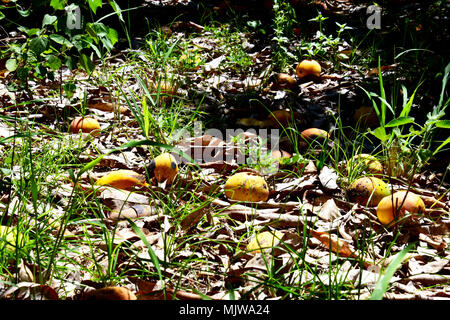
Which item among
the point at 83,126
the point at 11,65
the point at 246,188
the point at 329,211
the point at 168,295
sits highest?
the point at 11,65

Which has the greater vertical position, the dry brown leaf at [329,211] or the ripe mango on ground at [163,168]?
the ripe mango on ground at [163,168]

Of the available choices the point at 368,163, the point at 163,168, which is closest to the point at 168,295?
the point at 163,168

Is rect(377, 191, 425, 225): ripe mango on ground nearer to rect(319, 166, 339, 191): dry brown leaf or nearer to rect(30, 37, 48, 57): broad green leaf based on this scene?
rect(319, 166, 339, 191): dry brown leaf

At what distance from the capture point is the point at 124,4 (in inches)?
203

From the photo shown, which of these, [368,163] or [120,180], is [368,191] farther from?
[120,180]

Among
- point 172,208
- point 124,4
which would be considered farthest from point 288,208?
point 124,4

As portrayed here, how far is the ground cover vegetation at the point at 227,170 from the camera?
171cm

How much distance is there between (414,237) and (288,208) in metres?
0.61

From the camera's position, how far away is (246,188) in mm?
2330

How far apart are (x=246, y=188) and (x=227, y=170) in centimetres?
47

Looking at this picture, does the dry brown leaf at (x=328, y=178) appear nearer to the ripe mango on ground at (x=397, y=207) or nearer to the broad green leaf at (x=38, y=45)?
the ripe mango on ground at (x=397, y=207)

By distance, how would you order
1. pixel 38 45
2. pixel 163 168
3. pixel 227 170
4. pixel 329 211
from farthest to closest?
pixel 227 170 → pixel 38 45 → pixel 163 168 → pixel 329 211

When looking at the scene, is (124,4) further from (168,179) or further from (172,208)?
(172,208)

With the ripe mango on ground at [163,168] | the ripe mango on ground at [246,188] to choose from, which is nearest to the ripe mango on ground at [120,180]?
the ripe mango on ground at [163,168]
